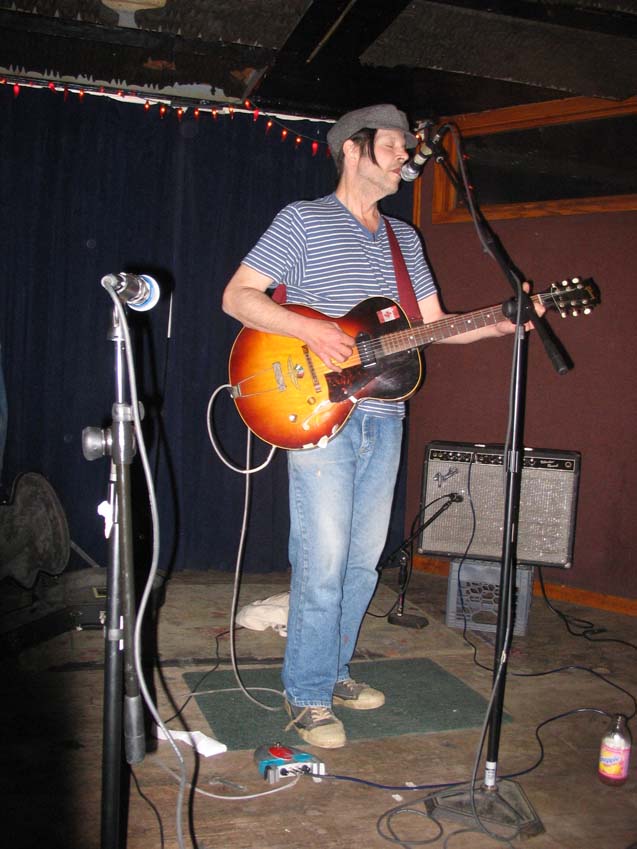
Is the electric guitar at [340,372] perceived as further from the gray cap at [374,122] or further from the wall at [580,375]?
the wall at [580,375]

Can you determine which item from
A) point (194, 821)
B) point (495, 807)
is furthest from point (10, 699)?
point (495, 807)

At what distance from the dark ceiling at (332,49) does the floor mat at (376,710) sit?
2.23 meters

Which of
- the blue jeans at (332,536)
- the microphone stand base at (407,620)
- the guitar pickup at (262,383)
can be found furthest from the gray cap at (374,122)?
the microphone stand base at (407,620)

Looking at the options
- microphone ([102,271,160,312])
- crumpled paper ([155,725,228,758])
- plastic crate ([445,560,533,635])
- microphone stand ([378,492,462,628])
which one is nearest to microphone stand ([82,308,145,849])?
microphone ([102,271,160,312])

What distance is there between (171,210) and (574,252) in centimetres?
224

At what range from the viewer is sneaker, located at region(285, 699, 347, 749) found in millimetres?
2318

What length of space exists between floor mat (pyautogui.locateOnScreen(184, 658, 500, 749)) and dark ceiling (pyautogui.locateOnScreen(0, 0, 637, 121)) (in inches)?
87.8

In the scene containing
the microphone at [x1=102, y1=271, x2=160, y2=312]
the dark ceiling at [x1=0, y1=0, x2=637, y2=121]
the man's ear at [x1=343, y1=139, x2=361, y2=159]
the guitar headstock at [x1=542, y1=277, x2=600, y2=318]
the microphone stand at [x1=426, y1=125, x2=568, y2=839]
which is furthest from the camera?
the dark ceiling at [x1=0, y1=0, x2=637, y2=121]

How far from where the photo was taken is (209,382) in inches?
176

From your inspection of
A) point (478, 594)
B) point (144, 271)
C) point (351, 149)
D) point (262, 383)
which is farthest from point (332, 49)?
point (478, 594)

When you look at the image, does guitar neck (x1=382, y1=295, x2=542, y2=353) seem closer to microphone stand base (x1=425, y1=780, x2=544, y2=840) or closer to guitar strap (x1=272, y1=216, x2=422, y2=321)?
guitar strap (x1=272, y1=216, x2=422, y2=321)

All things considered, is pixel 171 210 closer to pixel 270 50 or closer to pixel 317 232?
pixel 270 50

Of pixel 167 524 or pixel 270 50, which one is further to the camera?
pixel 167 524

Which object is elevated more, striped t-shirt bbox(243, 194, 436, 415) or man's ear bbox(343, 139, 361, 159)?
man's ear bbox(343, 139, 361, 159)
